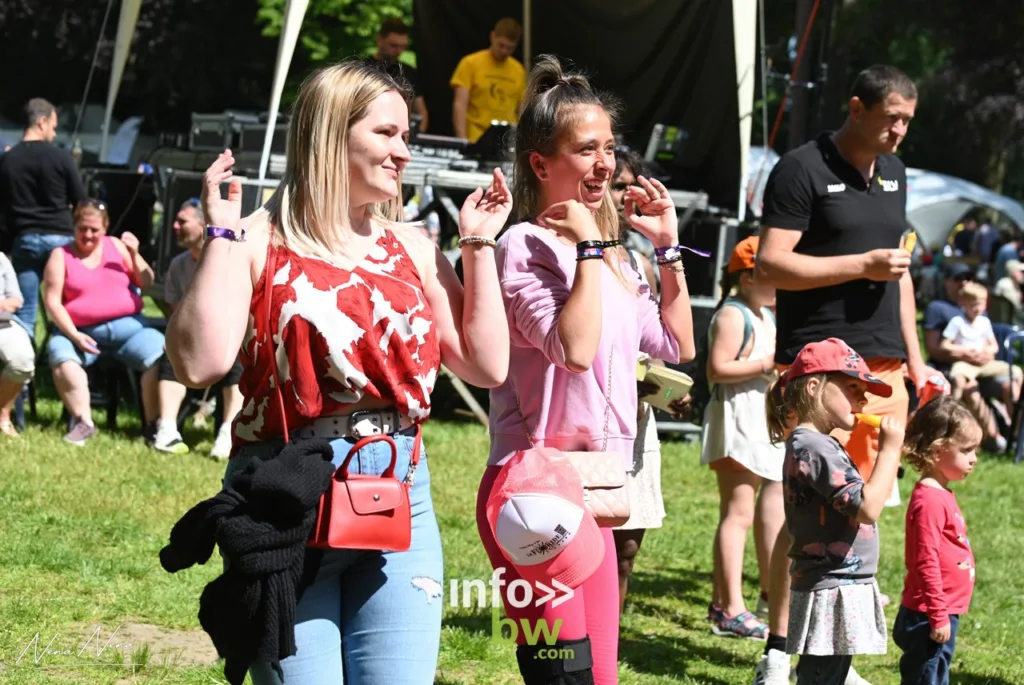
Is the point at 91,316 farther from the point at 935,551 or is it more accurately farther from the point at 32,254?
the point at 935,551

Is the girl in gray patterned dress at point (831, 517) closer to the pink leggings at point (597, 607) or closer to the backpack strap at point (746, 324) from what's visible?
the pink leggings at point (597, 607)

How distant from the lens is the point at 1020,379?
12602mm

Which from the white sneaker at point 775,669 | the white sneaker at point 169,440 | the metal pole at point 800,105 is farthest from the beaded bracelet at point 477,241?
the metal pole at point 800,105

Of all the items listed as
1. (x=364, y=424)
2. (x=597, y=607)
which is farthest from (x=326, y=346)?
(x=597, y=607)

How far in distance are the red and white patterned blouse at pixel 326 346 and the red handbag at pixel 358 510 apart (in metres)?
0.02

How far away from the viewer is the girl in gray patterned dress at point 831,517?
4348mm

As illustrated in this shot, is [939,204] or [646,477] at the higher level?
[646,477]

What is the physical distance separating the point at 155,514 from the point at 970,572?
401 cm

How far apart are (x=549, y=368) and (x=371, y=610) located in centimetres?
92

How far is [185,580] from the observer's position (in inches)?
Answer: 231

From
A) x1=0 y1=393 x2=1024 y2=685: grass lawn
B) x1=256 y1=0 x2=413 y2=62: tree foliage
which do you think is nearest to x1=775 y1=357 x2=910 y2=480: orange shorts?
x1=0 y1=393 x2=1024 y2=685: grass lawn

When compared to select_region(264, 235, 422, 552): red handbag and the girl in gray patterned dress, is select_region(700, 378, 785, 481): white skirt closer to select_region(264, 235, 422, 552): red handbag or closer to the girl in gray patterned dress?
the girl in gray patterned dress

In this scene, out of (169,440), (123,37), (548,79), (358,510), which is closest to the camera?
(358,510)

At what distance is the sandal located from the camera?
592 cm
